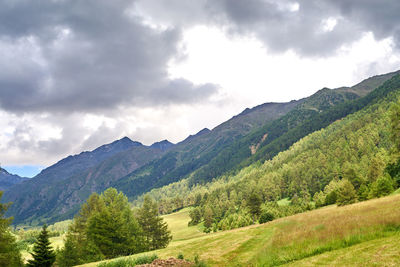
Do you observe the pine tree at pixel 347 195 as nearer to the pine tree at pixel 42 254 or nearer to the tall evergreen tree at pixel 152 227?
the tall evergreen tree at pixel 152 227

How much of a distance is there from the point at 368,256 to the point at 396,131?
5366cm

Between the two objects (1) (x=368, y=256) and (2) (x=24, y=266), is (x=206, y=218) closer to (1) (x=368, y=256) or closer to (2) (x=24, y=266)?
(2) (x=24, y=266)

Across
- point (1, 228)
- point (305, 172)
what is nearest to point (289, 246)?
point (1, 228)

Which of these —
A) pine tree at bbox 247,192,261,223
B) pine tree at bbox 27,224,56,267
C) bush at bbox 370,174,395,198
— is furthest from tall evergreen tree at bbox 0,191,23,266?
pine tree at bbox 247,192,261,223

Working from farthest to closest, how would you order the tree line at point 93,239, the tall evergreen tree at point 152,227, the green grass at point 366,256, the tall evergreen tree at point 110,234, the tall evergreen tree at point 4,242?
the tall evergreen tree at point 152,227
the tall evergreen tree at point 110,234
the tree line at point 93,239
the tall evergreen tree at point 4,242
the green grass at point 366,256

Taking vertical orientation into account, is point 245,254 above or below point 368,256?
below

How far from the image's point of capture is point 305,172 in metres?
166

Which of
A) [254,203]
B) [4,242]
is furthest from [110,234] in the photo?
[254,203]

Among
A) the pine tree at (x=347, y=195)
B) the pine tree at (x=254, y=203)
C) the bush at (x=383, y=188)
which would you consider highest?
the bush at (x=383, y=188)

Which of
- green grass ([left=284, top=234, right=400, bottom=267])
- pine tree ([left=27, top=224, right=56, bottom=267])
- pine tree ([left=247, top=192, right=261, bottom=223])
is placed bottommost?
pine tree ([left=247, top=192, right=261, bottom=223])

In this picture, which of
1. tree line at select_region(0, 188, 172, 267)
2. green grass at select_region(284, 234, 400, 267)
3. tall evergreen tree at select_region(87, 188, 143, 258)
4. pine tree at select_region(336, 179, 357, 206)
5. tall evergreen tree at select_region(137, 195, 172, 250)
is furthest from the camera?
tall evergreen tree at select_region(137, 195, 172, 250)

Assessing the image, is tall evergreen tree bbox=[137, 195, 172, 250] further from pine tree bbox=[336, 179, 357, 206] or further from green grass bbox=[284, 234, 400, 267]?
green grass bbox=[284, 234, 400, 267]

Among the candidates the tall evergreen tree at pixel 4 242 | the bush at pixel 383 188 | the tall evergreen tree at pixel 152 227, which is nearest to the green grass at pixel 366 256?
the tall evergreen tree at pixel 4 242

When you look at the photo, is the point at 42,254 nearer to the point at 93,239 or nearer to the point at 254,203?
the point at 93,239
